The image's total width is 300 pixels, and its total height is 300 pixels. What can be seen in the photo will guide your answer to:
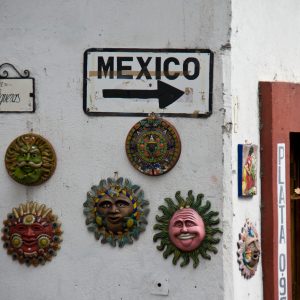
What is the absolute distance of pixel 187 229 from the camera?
7.80m

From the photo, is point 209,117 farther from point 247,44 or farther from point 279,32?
point 279,32

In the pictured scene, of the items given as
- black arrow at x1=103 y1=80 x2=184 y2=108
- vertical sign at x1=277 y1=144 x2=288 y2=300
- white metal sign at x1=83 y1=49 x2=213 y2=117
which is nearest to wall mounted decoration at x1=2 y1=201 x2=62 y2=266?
white metal sign at x1=83 y1=49 x2=213 y2=117

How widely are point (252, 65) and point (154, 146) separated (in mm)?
931

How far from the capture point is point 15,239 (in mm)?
8094

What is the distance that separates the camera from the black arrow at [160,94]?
7883 millimetres

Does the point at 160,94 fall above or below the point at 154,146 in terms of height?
above

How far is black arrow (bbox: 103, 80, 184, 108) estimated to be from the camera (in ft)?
25.9

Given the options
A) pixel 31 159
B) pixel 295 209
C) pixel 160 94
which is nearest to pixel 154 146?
pixel 160 94

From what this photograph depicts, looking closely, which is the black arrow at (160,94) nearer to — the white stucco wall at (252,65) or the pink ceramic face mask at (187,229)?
the white stucco wall at (252,65)

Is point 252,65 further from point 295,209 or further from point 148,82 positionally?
point 295,209

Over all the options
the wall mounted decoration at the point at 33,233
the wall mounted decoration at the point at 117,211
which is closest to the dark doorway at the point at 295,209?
the wall mounted decoration at the point at 117,211

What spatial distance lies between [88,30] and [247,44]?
3.45ft

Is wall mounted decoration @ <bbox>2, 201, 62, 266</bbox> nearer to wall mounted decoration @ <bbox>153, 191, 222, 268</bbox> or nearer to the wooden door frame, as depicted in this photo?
wall mounted decoration @ <bbox>153, 191, 222, 268</bbox>

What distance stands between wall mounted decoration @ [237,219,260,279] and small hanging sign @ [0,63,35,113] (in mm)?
1589
